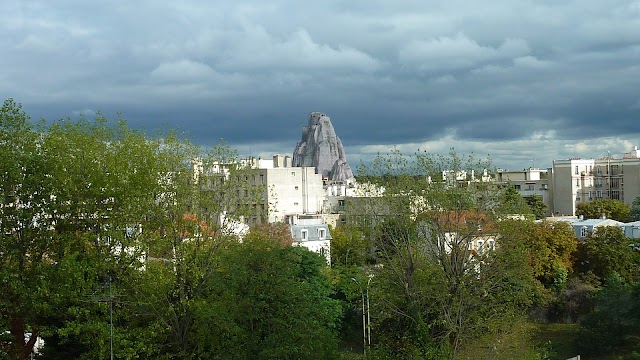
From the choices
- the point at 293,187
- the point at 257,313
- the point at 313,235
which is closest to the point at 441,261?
the point at 257,313

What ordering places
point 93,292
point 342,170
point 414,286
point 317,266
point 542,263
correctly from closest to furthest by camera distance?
point 93,292
point 414,286
point 317,266
point 542,263
point 342,170

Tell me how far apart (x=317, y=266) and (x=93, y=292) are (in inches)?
809

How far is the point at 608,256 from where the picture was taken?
A: 5531 centimetres

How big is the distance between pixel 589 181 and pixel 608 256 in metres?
50.5

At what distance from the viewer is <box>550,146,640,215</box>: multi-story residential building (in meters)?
101

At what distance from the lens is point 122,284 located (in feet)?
98.3

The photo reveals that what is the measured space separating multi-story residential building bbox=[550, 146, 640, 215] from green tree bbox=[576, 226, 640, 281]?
148 ft

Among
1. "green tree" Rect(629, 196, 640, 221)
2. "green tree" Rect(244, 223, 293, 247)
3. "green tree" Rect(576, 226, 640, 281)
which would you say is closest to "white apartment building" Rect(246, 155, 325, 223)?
"green tree" Rect(244, 223, 293, 247)

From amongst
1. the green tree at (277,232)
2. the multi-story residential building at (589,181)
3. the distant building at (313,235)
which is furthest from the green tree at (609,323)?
the multi-story residential building at (589,181)

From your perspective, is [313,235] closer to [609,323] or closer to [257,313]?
[609,323]

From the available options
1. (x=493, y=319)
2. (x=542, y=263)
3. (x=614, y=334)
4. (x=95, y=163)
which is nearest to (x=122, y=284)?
(x=95, y=163)

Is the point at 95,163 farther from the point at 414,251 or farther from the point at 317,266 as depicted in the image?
the point at 317,266

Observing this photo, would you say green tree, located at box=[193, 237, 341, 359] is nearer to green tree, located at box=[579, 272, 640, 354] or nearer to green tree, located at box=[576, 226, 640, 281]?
green tree, located at box=[579, 272, 640, 354]

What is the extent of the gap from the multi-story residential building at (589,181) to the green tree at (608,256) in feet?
148
